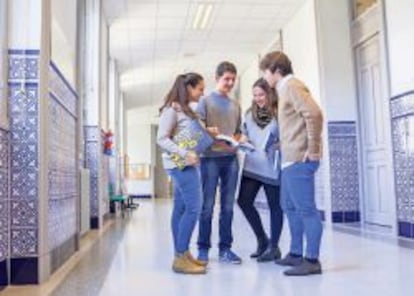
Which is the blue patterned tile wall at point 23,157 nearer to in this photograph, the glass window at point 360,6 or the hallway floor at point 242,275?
the hallway floor at point 242,275

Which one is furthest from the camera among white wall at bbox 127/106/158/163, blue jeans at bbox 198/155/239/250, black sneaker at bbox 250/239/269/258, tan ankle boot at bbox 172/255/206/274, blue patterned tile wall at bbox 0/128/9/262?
white wall at bbox 127/106/158/163

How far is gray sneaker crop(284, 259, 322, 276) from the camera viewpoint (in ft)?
9.95

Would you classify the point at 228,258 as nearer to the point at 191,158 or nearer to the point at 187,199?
the point at 187,199

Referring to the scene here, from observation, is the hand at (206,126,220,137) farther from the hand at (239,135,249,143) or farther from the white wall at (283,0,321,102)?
the white wall at (283,0,321,102)

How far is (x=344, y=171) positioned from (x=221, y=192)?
141 inches

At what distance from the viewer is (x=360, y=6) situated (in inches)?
270

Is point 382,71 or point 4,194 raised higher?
point 382,71

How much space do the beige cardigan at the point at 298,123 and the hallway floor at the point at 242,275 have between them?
0.74 meters

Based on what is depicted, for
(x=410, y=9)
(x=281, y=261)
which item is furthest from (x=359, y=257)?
(x=410, y=9)

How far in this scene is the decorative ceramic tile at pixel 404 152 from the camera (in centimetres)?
497

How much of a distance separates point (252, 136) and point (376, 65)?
10.7ft

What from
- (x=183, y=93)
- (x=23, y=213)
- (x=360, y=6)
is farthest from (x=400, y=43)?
(x=23, y=213)

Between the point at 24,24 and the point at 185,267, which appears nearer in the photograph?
the point at 24,24

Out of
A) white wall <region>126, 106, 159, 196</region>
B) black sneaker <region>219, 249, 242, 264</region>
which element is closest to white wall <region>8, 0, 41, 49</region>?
black sneaker <region>219, 249, 242, 264</region>
